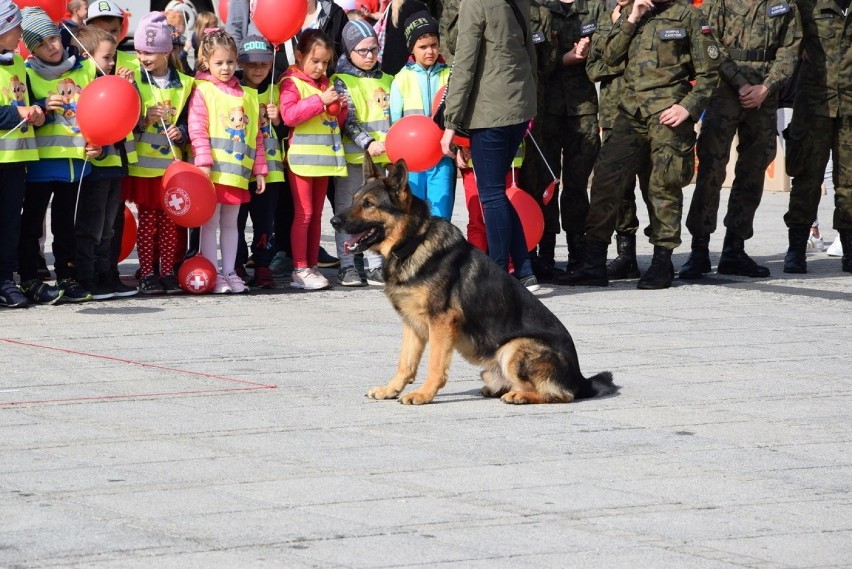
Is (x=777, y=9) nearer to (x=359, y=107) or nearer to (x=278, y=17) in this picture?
(x=359, y=107)

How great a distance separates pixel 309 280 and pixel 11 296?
2394 mm

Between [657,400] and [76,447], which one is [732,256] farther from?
[76,447]

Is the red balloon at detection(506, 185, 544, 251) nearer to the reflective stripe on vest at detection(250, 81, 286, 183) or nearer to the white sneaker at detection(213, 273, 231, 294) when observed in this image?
the reflective stripe on vest at detection(250, 81, 286, 183)

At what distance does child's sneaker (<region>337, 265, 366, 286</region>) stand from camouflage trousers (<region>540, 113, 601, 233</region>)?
1681 millimetres

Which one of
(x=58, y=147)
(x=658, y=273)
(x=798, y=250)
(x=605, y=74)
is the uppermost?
(x=605, y=74)

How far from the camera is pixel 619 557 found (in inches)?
184

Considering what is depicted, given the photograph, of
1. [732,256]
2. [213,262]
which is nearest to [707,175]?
[732,256]

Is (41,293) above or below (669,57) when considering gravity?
below

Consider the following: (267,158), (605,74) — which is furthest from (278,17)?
(605,74)

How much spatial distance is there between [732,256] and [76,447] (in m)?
7.41

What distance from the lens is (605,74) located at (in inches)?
451

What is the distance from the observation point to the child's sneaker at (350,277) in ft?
37.5

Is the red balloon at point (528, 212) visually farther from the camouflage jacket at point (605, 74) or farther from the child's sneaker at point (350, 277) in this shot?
the child's sneaker at point (350, 277)

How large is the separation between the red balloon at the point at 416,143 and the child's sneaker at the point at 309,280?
125 cm
